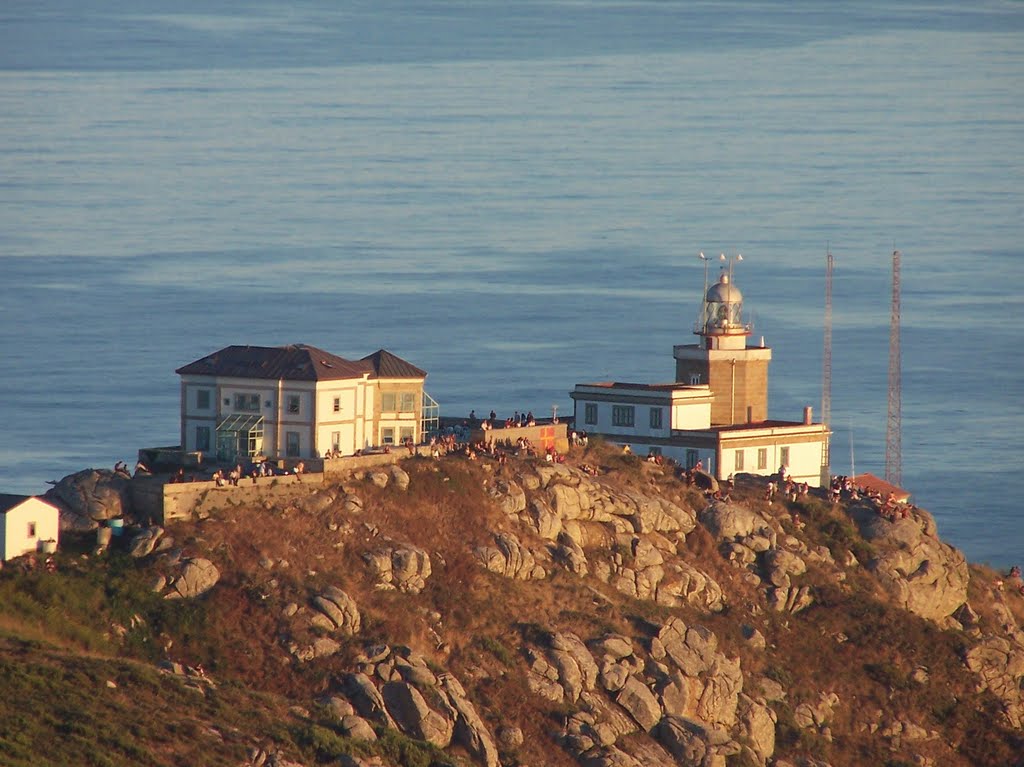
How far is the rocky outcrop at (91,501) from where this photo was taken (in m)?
66.6

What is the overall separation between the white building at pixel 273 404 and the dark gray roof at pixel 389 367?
114 cm

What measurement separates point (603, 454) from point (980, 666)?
14.0 m

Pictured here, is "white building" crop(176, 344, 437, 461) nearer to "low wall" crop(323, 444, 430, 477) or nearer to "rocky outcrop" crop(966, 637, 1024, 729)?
"low wall" crop(323, 444, 430, 477)

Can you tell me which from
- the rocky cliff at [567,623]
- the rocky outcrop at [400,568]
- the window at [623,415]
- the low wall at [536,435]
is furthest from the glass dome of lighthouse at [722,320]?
the rocky outcrop at [400,568]

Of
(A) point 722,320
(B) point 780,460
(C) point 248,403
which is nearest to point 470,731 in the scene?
(C) point 248,403

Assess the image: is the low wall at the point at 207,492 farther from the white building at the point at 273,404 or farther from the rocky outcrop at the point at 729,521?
the rocky outcrop at the point at 729,521

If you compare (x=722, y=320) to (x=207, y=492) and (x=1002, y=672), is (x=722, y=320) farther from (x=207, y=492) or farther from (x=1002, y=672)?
(x=207, y=492)

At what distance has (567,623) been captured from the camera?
2778 inches

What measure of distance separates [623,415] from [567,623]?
1891 centimetres

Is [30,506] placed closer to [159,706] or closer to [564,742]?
[159,706]

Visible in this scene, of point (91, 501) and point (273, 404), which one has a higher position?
point (273, 404)

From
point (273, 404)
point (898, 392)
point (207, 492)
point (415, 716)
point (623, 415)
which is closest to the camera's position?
point (415, 716)

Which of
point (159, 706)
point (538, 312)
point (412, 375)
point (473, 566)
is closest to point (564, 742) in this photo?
point (473, 566)

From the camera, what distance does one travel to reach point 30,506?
64.4 m
